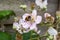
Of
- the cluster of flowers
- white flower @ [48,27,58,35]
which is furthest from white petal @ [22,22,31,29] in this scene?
white flower @ [48,27,58,35]

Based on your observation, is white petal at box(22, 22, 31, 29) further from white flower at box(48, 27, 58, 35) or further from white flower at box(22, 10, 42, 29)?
white flower at box(48, 27, 58, 35)

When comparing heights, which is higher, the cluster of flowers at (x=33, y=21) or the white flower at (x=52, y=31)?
the cluster of flowers at (x=33, y=21)

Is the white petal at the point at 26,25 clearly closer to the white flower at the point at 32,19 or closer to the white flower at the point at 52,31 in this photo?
the white flower at the point at 32,19

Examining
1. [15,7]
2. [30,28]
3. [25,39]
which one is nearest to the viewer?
[30,28]

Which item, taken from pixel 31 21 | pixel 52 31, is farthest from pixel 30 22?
pixel 52 31

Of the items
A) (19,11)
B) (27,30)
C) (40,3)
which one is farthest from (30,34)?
(19,11)

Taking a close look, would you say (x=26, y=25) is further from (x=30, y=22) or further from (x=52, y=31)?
(x=52, y=31)

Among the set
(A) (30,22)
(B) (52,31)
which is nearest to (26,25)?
(A) (30,22)

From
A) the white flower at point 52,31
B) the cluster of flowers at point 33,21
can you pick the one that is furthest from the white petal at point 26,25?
the white flower at point 52,31

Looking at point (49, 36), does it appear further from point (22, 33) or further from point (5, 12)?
point (5, 12)

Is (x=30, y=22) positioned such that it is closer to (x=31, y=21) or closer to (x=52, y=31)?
(x=31, y=21)

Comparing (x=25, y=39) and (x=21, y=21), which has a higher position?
(x=21, y=21)
